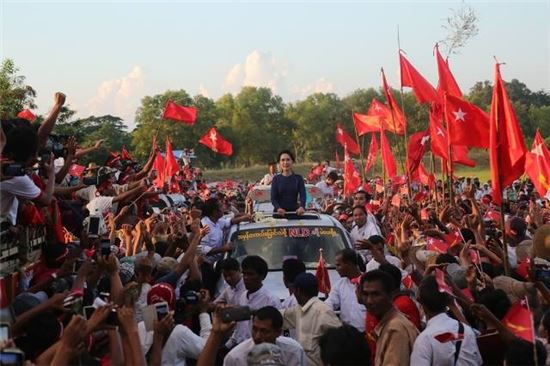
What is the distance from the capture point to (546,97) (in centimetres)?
10088

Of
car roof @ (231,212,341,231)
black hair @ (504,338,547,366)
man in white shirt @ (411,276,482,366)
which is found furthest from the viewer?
car roof @ (231,212,341,231)

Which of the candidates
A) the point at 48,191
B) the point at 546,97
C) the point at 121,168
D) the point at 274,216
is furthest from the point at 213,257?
the point at 546,97

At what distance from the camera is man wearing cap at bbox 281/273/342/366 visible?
19.3 ft

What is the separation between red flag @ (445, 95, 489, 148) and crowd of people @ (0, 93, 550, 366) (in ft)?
10.8

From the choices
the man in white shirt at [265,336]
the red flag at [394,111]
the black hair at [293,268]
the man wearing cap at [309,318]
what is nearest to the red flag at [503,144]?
the black hair at [293,268]

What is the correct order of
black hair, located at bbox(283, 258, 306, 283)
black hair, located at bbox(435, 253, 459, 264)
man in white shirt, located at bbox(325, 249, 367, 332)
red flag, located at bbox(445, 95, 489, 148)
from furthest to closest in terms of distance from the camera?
red flag, located at bbox(445, 95, 489, 148), black hair, located at bbox(283, 258, 306, 283), black hair, located at bbox(435, 253, 459, 264), man in white shirt, located at bbox(325, 249, 367, 332)

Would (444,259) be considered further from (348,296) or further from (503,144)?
(503,144)

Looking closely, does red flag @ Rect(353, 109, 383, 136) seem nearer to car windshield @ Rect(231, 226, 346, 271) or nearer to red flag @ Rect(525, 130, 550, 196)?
red flag @ Rect(525, 130, 550, 196)

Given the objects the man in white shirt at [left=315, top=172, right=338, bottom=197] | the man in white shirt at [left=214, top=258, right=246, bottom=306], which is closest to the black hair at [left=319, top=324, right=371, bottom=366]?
the man in white shirt at [left=214, top=258, right=246, bottom=306]

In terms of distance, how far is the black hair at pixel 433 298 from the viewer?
5.17 meters

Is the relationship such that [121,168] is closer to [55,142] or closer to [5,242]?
[55,142]

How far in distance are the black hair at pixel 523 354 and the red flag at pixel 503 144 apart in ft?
13.5

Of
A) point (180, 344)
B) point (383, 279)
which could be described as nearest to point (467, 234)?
point (383, 279)

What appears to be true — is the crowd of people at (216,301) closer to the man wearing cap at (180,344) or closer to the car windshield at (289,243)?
the man wearing cap at (180,344)
